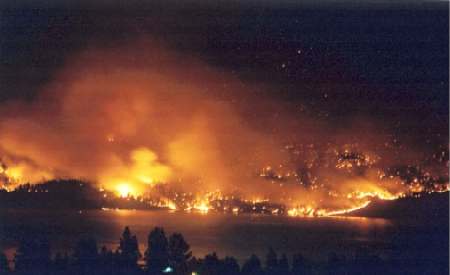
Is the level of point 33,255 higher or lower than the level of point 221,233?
lower

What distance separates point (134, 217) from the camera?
6820 millimetres

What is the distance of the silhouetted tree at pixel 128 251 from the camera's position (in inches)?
213

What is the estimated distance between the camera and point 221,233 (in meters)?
7.54

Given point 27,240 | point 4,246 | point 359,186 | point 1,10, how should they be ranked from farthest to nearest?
point 359,186 → point 27,240 → point 4,246 → point 1,10

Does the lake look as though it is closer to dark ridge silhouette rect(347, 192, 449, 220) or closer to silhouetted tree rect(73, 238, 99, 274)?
silhouetted tree rect(73, 238, 99, 274)

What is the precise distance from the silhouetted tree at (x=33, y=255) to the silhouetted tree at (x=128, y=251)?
0.74m

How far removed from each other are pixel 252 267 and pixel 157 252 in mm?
984

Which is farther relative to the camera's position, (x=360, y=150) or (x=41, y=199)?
(x=360, y=150)

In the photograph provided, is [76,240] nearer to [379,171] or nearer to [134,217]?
[134,217]

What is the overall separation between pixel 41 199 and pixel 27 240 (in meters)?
1.61

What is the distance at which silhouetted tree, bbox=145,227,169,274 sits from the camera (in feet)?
17.3

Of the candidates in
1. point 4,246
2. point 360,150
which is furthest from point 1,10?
point 360,150

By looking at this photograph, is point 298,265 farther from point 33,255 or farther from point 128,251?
point 33,255

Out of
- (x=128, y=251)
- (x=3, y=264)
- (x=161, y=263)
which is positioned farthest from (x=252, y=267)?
(x=3, y=264)
